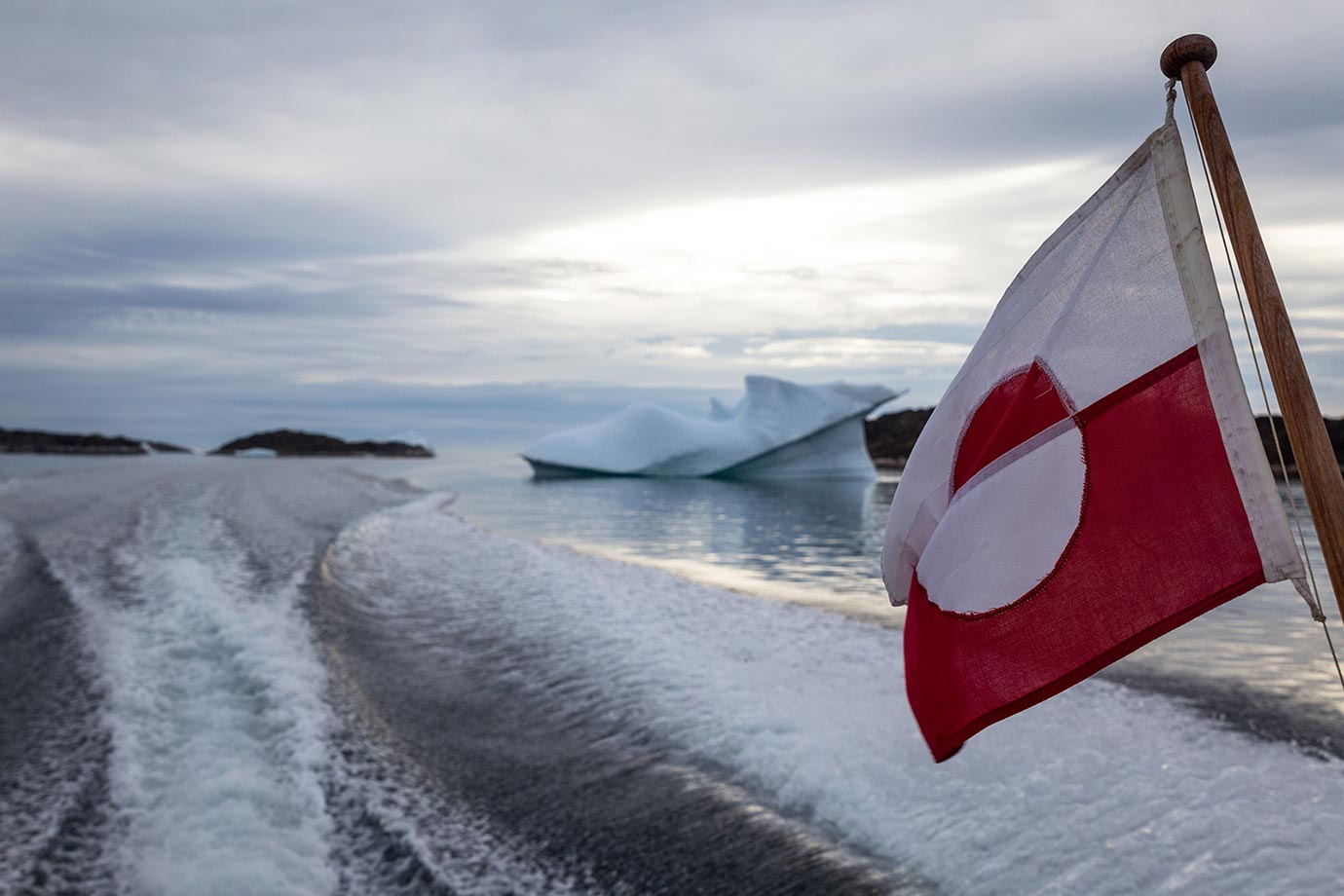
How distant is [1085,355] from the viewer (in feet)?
5.44

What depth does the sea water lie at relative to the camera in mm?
2436

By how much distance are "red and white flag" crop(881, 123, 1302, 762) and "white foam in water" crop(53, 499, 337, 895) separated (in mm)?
1719

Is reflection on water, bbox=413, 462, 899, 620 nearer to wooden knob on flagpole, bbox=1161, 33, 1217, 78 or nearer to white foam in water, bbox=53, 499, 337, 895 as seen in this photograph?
white foam in water, bbox=53, 499, 337, 895

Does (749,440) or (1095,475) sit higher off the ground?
(1095,475)

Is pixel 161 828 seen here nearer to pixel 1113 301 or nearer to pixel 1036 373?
pixel 1036 373

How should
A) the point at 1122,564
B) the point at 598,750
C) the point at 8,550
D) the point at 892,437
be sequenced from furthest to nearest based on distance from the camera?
1. the point at 892,437
2. the point at 8,550
3. the point at 598,750
4. the point at 1122,564

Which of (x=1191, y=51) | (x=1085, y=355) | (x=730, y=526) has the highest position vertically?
(x=1191, y=51)

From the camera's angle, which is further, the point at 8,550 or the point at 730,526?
the point at 730,526

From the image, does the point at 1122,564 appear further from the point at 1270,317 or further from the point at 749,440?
the point at 749,440

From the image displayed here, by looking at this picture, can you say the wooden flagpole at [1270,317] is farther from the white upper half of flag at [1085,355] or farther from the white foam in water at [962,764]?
the white foam in water at [962,764]

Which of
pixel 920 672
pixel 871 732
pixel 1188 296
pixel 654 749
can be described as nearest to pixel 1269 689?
pixel 871 732

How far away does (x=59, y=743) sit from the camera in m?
3.36

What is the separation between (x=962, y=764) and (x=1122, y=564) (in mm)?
1586

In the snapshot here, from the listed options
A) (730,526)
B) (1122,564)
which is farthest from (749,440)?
(1122,564)
